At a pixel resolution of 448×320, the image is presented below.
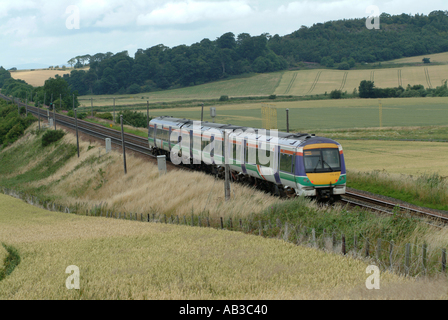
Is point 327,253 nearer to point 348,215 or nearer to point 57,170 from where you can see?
point 348,215

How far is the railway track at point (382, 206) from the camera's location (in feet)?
66.1

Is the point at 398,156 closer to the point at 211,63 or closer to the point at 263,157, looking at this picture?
the point at 263,157

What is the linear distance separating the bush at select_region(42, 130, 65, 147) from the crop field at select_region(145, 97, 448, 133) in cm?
2360

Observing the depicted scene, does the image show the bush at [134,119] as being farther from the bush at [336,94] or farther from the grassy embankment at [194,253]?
the bush at [336,94]

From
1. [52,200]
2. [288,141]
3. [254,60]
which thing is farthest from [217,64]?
[288,141]

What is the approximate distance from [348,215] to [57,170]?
45827mm

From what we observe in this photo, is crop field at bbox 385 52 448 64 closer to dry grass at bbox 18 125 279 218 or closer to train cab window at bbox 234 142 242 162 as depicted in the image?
dry grass at bbox 18 125 279 218

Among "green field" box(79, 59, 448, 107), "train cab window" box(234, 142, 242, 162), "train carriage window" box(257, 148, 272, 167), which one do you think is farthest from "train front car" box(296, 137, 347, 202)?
"green field" box(79, 59, 448, 107)

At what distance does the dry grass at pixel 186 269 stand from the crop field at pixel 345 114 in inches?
1853

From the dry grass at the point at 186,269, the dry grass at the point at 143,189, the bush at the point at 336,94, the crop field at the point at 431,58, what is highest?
the crop field at the point at 431,58

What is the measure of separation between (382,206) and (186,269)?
13.3 m

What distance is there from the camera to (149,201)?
2819 cm

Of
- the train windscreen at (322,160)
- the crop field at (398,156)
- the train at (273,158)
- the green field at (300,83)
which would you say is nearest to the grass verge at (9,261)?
the train at (273,158)
